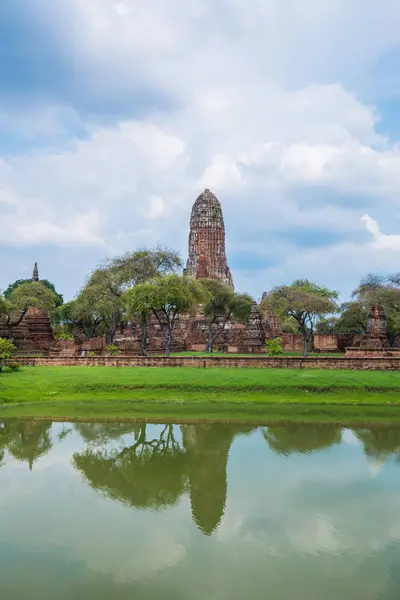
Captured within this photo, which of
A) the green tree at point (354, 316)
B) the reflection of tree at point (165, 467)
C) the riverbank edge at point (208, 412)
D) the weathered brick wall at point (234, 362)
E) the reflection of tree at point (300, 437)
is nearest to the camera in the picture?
the reflection of tree at point (165, 467)

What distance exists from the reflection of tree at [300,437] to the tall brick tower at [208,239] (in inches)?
1588

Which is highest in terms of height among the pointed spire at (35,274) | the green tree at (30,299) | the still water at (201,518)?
the pointed spire at (35,274)

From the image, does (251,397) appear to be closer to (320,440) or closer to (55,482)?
(320,440)

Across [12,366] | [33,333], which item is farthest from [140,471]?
[33,333]

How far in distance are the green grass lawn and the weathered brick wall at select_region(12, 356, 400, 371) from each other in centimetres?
100

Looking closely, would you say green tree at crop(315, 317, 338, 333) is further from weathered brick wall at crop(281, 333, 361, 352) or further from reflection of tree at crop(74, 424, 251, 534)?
reflection of tree at crop(74, 424, 251, 534)

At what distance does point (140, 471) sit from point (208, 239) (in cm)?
4692

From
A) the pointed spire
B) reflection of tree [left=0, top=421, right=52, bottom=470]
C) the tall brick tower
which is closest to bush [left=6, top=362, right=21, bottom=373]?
reflection of tree [left=0, top=421, right=52, bottom=470]

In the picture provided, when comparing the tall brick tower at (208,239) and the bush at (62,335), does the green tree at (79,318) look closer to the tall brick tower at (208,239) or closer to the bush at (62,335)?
the bush at (62,335)

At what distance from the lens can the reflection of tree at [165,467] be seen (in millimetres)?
9656

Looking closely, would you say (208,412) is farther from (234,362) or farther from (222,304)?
(222,304)

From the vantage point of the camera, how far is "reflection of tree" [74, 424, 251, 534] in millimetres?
9656

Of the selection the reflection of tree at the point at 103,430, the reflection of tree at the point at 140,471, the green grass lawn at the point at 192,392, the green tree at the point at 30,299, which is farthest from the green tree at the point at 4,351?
the green tree at the point at 30,299

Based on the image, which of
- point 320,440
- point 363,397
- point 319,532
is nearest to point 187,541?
point 319,532
